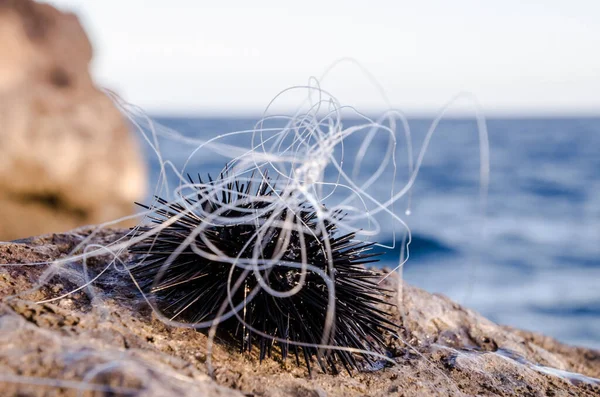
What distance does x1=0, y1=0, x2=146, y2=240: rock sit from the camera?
10102 mm

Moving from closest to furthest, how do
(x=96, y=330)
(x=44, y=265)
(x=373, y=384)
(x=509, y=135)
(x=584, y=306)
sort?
1. (x=96, y=330)
2. (x=373, y=384)
3. (x=44, y=265)
4. (x=584, y=306)
5. (x=509, y=135)

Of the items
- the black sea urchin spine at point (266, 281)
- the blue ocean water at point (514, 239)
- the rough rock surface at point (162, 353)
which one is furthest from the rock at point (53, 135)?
the black sea urchin spine at point (266, 281)

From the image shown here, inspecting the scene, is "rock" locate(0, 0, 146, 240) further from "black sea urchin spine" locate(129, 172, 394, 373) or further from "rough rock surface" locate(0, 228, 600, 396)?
"black sea urchin spine" locate(129, 172, 394, 373)

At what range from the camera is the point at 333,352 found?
8.08 ft

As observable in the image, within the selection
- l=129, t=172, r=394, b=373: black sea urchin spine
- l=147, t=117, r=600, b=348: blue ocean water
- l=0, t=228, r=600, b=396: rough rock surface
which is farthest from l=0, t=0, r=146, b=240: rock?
l=129, t=172, r=394, b=373: black sea urchin spine

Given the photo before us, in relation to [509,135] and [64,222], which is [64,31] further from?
[509,135]

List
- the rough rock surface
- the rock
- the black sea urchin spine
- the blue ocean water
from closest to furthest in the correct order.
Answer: the rough rock surface
the black sea urchin spine
the rock
the blue ocean water

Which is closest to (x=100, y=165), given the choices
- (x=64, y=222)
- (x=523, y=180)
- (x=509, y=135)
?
(x=64, y=222)

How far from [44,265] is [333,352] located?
4.72 ft

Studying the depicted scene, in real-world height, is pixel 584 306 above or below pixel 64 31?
below

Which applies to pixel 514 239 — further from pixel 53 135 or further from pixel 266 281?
pixel 266 281

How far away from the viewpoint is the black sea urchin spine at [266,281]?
242 cm

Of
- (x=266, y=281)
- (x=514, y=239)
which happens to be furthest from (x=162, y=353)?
(x=514, y=239)

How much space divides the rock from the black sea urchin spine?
8.30 meters
